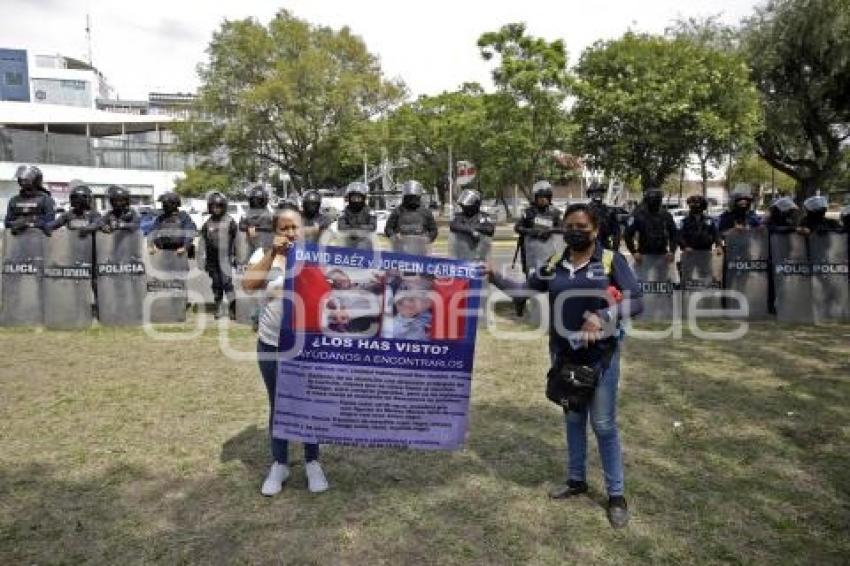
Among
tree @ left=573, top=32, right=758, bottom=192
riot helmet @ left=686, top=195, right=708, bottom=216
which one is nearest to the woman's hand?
riot helmet @ left=686, top=195, right=708, bottom=216

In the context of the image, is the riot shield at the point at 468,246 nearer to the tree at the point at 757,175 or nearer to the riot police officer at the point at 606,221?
the riot police officer at the point at 606,221

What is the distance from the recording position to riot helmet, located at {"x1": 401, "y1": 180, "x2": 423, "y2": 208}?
10008mm

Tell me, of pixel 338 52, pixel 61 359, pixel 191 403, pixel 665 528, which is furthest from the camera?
pixel 338 52

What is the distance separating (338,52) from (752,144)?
17271mm

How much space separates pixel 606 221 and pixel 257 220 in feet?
18.6

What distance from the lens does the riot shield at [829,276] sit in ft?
31.1

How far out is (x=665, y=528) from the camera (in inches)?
155

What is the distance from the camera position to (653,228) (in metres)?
9.70

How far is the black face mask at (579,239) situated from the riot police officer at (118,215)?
24.5 ft

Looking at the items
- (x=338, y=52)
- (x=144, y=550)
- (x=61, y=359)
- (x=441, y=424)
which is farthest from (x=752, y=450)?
(x=338, y=52)

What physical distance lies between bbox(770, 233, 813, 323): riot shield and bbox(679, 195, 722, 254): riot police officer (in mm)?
779

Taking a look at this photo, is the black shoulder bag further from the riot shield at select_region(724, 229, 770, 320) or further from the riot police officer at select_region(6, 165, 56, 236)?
the riot police officer at select_region(6, 165, 56, 236)

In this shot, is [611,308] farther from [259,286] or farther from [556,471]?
[259,286]

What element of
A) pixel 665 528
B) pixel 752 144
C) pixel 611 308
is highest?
pixel 752 144
